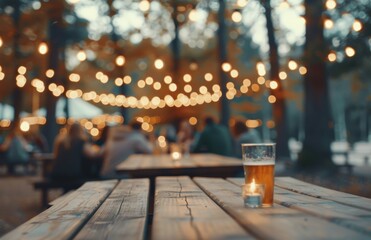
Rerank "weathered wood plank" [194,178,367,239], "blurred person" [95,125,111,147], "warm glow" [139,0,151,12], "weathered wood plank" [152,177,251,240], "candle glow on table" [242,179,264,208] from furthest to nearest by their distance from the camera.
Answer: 1. "warm glow" [139,0,151,12]
2. "blurred person" [95,125,111,147]
3. "candle glow on table" [242,179,264,208]
4. "weathered wood plank" [152,177,251,240]
5. "weathered wood plank" [194,178,367,239]

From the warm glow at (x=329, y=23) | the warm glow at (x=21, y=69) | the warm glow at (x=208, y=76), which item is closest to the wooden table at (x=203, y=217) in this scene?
the warm glow at (x=329, y=23)

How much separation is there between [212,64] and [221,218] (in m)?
25.6

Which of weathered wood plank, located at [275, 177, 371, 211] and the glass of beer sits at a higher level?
the glass of beer

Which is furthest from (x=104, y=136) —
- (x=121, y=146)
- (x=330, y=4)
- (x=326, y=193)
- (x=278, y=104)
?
(x=326, y=193)

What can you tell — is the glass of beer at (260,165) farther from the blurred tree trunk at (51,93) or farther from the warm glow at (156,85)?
the warm glow at (156,85)

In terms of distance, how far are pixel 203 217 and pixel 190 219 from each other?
0.07 m

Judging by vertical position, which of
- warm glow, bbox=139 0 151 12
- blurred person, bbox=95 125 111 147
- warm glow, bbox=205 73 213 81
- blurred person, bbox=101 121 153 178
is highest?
warm glow, bbox=139 0 151 12

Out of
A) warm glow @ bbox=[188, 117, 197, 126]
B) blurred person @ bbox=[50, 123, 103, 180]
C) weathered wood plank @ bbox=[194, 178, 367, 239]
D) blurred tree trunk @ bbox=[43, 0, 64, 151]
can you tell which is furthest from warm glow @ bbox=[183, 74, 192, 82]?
weathered wood plank @ bbox=[194, 178, 367, 239]

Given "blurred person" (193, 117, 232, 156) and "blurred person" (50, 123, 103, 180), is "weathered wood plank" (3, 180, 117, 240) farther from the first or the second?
"blurred person" (193, 117, 232, 156)

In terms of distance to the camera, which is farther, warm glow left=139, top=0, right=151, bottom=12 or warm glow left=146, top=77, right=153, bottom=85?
warm glow left=146, top=77, right=153, bottom=85

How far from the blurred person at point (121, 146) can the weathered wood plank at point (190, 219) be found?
19.9 ft

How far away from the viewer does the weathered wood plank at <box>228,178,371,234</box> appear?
7.47 ft

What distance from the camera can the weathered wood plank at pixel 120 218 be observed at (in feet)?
7.31

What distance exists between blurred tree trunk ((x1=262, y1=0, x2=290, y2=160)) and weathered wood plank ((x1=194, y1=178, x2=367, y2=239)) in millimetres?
17163
